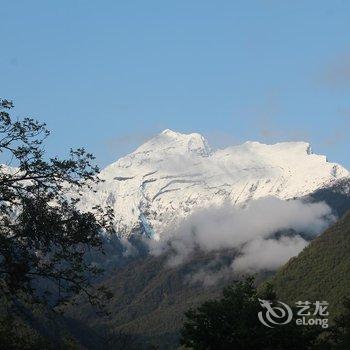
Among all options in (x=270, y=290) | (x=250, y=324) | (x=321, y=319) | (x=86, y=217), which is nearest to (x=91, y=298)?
(x=86, y=217)

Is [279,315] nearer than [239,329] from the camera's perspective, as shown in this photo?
No

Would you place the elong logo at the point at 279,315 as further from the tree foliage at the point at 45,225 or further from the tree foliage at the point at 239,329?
the tree foliage at the point at 45,225

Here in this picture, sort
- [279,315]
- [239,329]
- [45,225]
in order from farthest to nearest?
[279,315]
[239,329]
[45,225]

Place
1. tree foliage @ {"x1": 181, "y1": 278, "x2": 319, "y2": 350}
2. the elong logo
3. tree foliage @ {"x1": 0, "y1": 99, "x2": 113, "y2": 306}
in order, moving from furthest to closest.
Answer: the elong logo, tree foliage @ {"x1": 181, "y1": 278, "x2": 319, "y2": 350}, tree foliage @ {"x1": 0, "y1": 99, "x2": 113, "y2": 306}

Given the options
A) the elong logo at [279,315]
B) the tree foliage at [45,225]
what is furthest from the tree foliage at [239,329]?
the tree foliage at [45,225]

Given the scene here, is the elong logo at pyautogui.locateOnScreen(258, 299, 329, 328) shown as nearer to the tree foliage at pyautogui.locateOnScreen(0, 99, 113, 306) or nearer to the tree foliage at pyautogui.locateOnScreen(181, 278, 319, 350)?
the tree foliage at pyautogui.locateOnScreen(181, 278, 319, 350)

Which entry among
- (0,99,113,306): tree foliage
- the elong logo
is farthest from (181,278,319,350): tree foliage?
(0,99,113,306): tree foliage

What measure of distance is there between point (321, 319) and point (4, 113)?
38.2 meters

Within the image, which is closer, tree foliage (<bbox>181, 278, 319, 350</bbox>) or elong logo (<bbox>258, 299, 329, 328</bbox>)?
tree foliage (<bbox>181, 278, 319, 350</bbox>)

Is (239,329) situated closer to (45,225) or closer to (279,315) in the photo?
(279,315)

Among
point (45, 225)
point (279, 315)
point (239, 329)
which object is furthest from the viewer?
point (279, 315)

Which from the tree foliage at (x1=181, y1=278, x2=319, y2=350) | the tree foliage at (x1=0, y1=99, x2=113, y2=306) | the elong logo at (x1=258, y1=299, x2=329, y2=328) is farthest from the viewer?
the elong logo at (x1=258, y1=299, x2=329, y2=328)

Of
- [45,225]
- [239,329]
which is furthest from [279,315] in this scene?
[45,225]

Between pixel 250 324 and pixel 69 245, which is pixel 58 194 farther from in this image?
pixel 250 324
